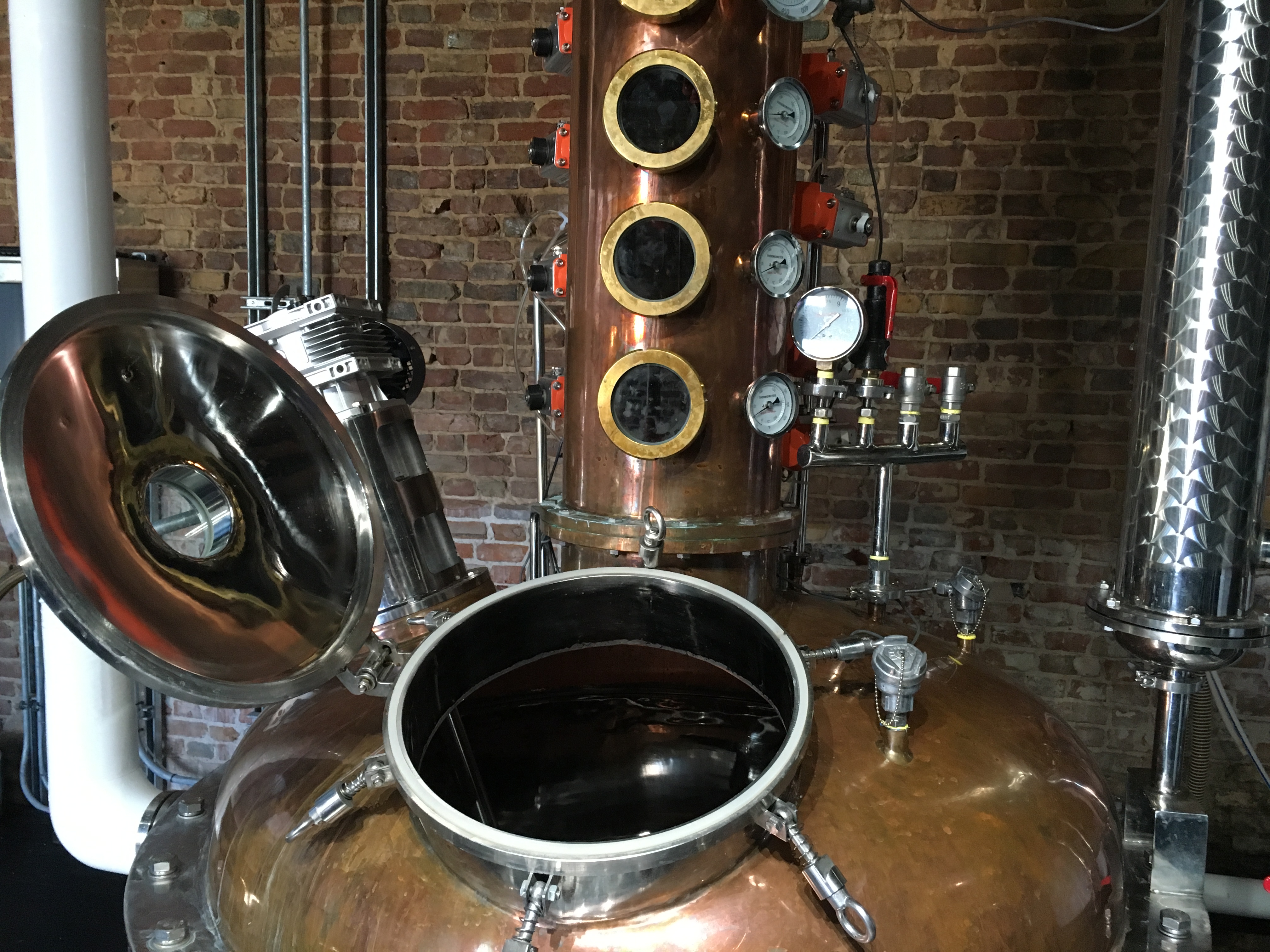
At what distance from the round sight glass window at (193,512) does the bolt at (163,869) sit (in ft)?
1.54

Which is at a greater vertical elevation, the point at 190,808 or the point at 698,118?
the point at 698,118

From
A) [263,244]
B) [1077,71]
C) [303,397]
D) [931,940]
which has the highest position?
[1077,71]

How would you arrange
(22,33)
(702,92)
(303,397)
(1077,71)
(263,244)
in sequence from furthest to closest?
(263,244), (1077,71), (22,33), (702,92), (303,397)

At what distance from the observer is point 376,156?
8.82 feet

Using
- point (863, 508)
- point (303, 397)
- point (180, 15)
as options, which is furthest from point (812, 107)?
point (180, 15)

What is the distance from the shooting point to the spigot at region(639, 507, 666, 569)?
1343 millimetres

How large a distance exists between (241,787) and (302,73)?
7.29 feet

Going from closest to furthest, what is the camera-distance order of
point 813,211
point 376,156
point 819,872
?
point 819,872 < point 813,211 < point 376,156

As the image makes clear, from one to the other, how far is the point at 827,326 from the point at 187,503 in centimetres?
96

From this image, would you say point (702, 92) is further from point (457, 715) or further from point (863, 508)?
point (863, 508)

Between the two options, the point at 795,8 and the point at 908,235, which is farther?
the point at 908,235

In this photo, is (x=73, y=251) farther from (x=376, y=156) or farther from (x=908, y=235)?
(x=908, y=235)

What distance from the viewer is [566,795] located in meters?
1.39

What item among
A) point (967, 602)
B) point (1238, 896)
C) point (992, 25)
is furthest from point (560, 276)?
point (1238, 896)
